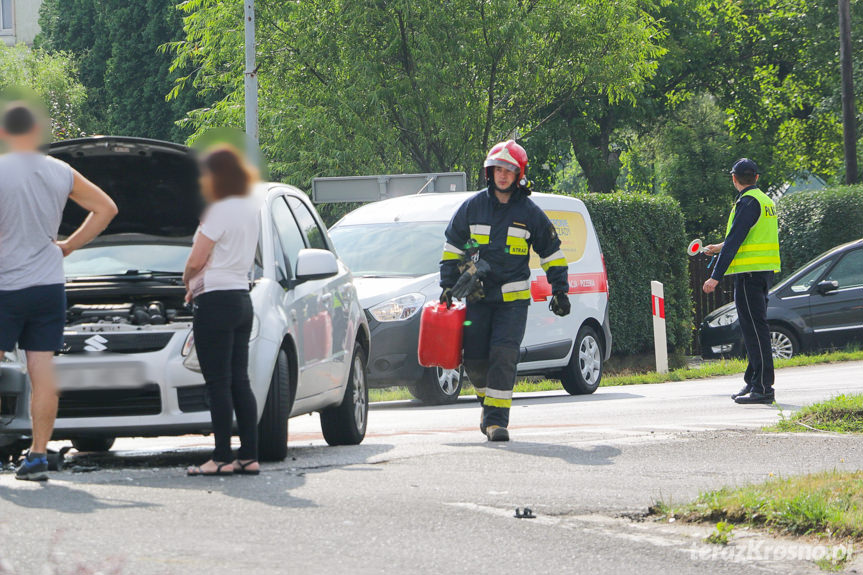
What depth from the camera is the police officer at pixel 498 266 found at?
912 cm

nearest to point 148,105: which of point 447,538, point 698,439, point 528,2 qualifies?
point 528,2

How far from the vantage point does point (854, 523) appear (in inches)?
219

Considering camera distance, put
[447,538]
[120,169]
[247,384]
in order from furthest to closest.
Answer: [120,169] < [247,384] < [447,538]

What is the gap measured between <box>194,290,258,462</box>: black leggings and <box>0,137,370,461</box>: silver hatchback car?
385 mm

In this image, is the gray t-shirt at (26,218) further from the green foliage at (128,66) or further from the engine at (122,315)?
the green foliage at (128,66)

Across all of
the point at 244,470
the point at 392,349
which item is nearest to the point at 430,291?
the point at 392,349

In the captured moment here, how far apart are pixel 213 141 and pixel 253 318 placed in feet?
3.05

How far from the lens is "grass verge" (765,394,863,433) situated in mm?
9430

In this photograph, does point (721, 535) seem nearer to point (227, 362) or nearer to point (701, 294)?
point (227, 362)

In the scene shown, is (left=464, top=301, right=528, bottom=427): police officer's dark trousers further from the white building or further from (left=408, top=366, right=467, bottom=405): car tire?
the white building

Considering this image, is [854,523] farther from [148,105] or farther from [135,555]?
[148,105]

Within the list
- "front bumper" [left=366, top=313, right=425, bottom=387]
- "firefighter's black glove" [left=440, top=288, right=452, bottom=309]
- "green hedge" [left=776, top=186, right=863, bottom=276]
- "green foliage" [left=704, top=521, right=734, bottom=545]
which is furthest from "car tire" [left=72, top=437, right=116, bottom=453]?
"green hedge" [left=776, top=186, right=863, bottom=276]

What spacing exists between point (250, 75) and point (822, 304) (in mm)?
9547

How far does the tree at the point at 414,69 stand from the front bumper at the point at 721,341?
17.3 ft
